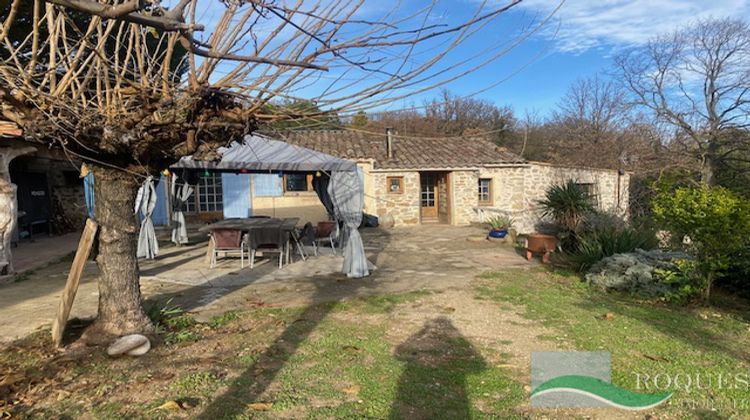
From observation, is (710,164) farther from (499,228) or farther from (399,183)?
(399,183)

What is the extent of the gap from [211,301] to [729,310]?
6.61m

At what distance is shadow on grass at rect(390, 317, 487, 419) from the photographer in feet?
9.45

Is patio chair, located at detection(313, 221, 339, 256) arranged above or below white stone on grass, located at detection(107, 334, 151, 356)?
above

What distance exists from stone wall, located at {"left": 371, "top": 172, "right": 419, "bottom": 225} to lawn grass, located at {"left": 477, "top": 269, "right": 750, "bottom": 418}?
32.0 feet

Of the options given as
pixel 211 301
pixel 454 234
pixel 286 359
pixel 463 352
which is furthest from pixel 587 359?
pixel 454 234

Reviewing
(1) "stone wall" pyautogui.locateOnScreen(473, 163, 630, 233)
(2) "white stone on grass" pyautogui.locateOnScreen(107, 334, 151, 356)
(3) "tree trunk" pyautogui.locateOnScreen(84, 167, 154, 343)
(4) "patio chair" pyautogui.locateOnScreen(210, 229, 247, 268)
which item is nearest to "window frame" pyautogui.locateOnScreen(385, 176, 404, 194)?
(1) "stone wall" pyautogui.locateOnScreen(473, 163, 630, 233)

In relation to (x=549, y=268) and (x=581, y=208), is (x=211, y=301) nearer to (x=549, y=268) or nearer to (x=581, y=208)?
(x=549, y=268)

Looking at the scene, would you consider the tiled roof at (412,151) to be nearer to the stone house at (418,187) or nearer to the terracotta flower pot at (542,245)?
the stone house at (418,187)

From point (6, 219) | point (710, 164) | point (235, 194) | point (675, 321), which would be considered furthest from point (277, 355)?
point (710, 164)

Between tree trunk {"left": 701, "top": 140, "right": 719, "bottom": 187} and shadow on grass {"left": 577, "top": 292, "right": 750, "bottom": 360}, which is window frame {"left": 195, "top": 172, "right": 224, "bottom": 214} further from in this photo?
tree trunk {"left": 701, "top": 140, "right": 719, "bottom": 187}

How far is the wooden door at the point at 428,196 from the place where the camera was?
1789 cm

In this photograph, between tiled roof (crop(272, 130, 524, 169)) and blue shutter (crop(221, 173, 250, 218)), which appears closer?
blue shutter (crop(221, 173, 250, 218))

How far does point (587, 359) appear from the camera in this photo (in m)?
3.73

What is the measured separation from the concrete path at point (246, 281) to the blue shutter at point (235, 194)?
5.94 m
